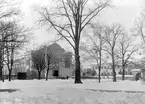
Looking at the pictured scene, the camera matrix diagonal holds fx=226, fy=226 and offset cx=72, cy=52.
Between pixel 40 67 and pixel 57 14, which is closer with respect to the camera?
pixel 57 14

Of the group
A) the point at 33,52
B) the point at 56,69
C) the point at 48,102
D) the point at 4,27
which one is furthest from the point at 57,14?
the point at 56,69

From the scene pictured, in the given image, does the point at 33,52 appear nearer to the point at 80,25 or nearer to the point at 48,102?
the point at 80,25

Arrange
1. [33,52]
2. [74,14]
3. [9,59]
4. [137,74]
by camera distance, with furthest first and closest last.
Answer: [33,52]
[9,59]
[137,74]
[74,14]

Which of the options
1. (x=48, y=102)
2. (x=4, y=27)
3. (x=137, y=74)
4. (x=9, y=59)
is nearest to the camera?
(x=48, y=102)

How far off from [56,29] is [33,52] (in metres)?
27.0

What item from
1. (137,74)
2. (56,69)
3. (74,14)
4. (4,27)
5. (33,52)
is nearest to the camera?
(4,27)

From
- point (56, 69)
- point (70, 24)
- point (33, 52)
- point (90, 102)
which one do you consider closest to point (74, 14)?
point (70, 24)

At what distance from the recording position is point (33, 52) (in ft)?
170

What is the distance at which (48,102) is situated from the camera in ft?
33.9

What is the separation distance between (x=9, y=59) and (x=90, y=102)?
30865 mm

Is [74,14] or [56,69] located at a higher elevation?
[74,14]

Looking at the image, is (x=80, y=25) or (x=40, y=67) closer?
(x=80, y=25)

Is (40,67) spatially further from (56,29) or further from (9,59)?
(56,29)

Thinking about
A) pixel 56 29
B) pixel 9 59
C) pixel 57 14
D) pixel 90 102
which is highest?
pixel 57 14
